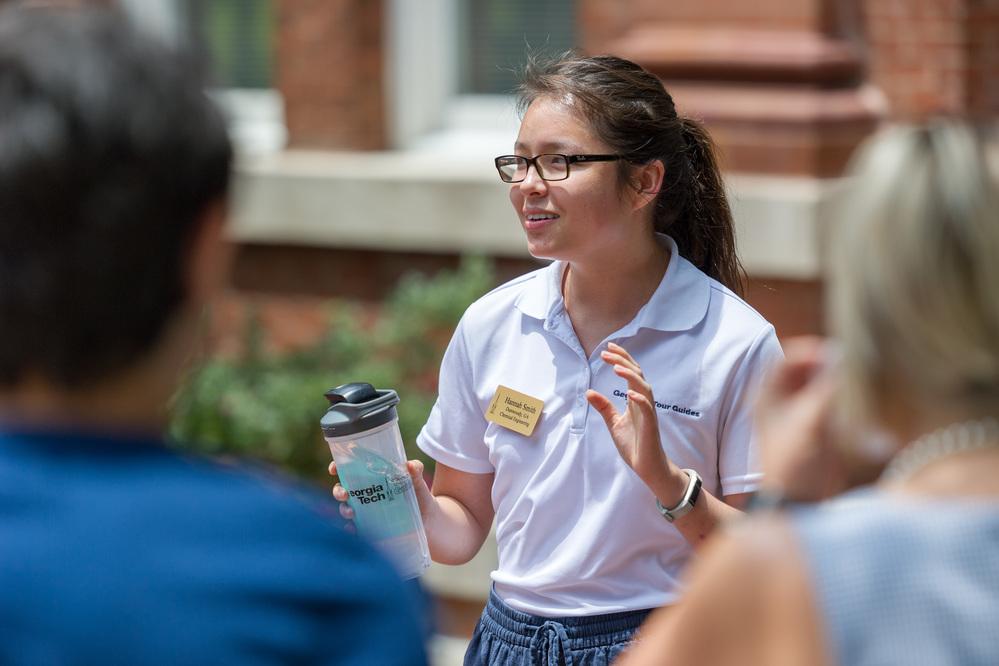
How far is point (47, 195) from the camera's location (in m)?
1.20

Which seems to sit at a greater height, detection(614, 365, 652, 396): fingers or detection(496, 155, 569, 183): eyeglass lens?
detection(496, 155, 569, 183): eyeglass lens

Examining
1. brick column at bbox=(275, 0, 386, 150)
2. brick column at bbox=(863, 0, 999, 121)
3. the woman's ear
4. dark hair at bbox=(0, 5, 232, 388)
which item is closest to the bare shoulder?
dark hair at bbox=(0, 5, 232, 388)

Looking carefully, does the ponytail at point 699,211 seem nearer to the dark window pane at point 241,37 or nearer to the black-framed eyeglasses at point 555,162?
the black-framed eyeglasses at point 555,162

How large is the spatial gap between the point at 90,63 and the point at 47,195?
0.12 meters

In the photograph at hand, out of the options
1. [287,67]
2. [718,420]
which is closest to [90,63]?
[718,420]

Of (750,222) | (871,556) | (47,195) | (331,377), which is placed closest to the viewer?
(47,195)

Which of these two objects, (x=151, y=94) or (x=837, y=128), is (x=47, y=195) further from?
(x=837, y=128)

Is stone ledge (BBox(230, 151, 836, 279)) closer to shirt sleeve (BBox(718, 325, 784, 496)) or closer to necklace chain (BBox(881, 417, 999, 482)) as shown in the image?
shirt sleeve (BBox(718, 325, 784, 496))

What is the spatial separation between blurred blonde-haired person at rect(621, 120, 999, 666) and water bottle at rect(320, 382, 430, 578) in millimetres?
982

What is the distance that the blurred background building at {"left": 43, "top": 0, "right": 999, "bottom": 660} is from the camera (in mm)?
5328

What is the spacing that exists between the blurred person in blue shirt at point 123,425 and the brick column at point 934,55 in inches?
180

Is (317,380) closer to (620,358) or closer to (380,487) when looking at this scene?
(380,487)

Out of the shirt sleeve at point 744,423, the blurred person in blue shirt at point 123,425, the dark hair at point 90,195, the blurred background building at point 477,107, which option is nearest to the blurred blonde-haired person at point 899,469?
the blurred person in blue shirt at point 123,425

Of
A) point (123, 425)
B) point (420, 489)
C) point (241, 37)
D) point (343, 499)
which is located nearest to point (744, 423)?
point (420, 489)
